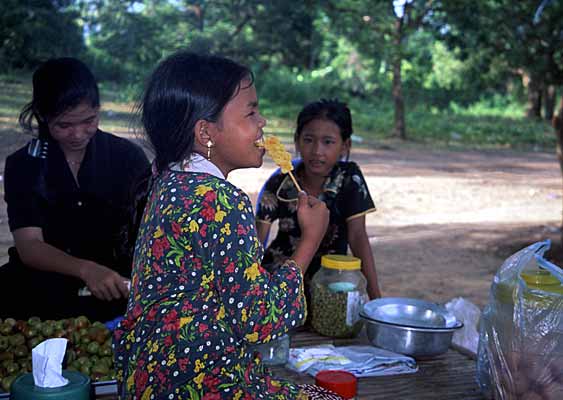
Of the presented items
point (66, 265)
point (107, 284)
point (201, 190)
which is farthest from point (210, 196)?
point (66, 265)

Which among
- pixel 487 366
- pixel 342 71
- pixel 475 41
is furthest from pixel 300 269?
pixel 342 71

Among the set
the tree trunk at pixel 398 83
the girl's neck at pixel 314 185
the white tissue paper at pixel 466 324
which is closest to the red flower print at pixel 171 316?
the girl's neck at pixel 314 185

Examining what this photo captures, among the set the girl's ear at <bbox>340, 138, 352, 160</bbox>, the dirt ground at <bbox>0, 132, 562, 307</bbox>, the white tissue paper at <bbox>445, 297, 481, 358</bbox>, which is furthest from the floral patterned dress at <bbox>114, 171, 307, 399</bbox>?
the dirt ground at <bbox>0, 132, 562, 307</bbox>

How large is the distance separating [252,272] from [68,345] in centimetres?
99

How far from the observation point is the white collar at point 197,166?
1.59 metres

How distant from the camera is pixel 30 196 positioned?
2.75m

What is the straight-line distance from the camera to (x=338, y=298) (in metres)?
2.42

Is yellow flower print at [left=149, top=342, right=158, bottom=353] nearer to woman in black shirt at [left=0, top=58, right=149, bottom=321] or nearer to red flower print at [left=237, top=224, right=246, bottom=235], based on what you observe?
red flower print at [left=237, top=224, right=246, bottom=235]

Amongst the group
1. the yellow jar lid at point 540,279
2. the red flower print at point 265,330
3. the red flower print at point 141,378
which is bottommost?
Answer: the red flower print at point 141,378

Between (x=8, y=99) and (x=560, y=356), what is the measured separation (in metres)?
5.14

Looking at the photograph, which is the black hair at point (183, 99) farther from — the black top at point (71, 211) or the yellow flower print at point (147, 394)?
the black top at point (71, 211)

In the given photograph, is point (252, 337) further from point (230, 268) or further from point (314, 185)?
point (314, 185)

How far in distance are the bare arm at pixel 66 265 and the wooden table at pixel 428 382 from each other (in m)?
0.64

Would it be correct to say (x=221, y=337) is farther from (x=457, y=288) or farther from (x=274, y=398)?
(x=457, y=288)
